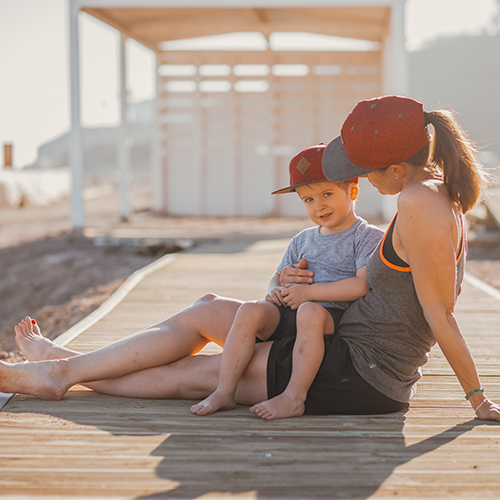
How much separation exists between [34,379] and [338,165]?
1426 mm

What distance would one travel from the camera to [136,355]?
98.4 inches

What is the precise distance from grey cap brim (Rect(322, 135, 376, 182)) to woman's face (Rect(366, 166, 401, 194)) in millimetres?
47

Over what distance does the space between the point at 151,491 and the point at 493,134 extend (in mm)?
54637

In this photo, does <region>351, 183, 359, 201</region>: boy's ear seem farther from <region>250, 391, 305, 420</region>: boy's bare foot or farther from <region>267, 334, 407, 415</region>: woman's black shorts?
<region>250, 391, 305, 420</region>: boy's bare foot

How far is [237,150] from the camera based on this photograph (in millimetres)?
13336


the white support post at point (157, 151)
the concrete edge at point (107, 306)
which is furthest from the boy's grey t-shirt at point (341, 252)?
the white support post at point (157, 151)

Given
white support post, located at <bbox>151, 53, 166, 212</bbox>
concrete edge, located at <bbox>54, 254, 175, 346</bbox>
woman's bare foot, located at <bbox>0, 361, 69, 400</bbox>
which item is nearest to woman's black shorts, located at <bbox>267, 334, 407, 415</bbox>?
woman's bare foot, located at <bbox>0, 361, 69, 400</bbox>

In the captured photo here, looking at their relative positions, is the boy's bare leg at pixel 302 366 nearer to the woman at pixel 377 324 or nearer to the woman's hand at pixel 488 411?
the woman at pixel 377 324

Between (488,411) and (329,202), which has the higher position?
(329,202)

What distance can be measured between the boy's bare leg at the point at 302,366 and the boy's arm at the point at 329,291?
120 mm

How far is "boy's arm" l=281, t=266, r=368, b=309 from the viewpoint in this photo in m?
2.37

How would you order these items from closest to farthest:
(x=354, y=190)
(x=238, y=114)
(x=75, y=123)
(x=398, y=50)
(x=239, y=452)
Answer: (x=239, y=452) → (x=354, y=190) → (x=398, y=50) → (x=75, y=123) → (x=238, y=114)

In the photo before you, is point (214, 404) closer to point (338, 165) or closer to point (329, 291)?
point (329, 291)

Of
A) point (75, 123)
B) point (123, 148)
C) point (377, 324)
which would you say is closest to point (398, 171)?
point (377, 324)
